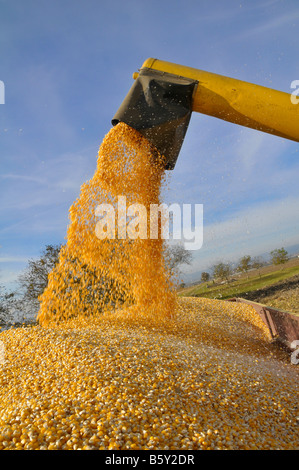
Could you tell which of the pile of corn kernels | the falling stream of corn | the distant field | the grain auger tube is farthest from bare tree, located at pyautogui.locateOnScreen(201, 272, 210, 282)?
the grain auger tube

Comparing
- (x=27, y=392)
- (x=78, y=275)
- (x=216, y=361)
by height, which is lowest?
(x=27, y=392)

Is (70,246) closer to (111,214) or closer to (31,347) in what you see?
(111,214)

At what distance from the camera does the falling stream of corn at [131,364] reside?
8.34 ft

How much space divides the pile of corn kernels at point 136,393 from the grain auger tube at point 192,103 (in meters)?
3.19

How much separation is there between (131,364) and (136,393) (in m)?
0.65

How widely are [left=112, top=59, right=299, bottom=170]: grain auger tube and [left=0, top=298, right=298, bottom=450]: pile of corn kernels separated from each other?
319cm

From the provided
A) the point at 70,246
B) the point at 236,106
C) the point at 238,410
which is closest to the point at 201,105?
the point at 236,106

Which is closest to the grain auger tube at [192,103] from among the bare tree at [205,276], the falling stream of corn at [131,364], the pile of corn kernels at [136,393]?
the falling stream of corn at [131,364]

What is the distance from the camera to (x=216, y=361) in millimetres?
4184

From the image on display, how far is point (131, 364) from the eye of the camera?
12.0 ft

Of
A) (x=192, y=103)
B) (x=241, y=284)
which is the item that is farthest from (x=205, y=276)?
(x=192, y=103)

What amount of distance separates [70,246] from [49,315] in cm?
144

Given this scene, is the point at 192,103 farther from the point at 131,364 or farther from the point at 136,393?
the point at 136,393
